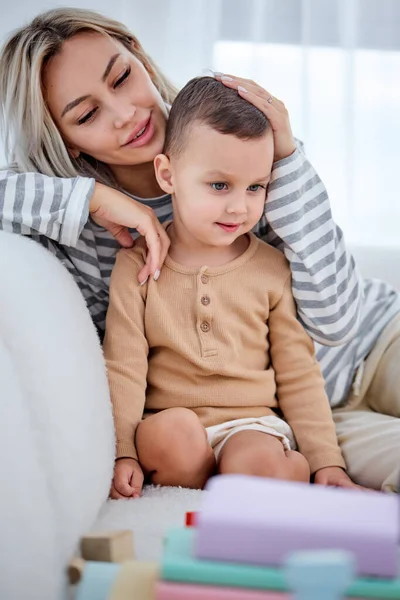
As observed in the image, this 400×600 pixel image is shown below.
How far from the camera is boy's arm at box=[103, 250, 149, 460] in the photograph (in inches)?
44.1

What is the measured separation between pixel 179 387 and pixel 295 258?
0.88 feet

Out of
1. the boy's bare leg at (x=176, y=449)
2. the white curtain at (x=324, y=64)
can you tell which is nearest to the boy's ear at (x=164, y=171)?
the boy's bare leg at (x=176, y=449)

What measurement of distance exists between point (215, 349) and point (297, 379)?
15 cm

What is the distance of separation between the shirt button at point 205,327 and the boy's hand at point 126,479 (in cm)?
21

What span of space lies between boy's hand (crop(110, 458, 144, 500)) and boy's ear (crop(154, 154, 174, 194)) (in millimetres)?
408

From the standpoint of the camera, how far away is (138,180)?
1382 millimetres

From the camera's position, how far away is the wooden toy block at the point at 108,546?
0.75 meters

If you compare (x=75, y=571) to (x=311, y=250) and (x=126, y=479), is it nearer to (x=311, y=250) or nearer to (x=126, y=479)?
(x=126, y=479)

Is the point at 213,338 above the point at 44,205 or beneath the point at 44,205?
beneath

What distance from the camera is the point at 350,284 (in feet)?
4.18

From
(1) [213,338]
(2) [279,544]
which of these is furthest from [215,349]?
(2) [279,544]

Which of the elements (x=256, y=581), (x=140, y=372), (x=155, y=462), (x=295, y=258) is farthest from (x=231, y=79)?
(x=256, y=581)

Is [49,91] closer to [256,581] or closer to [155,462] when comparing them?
[155,462]

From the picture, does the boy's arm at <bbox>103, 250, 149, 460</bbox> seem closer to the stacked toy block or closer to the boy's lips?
the boy's lips
